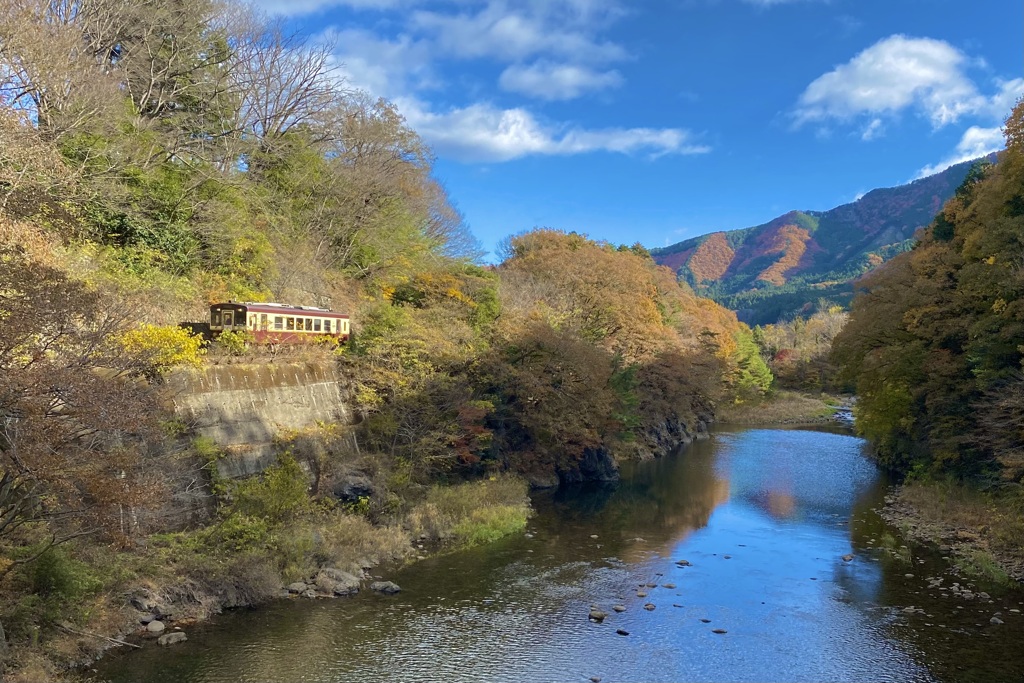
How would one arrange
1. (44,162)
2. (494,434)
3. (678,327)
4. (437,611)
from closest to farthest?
(437,611) → (44,162) → (494,434) → (678,327)

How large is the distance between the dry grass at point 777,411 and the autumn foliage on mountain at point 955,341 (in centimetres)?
2580

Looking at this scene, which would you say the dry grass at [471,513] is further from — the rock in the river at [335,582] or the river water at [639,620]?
the rock in the river at [335,582]

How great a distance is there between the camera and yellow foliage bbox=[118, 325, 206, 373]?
60.4 feet

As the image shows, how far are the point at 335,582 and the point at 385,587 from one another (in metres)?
1.36

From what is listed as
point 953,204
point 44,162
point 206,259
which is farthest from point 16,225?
point 953,204

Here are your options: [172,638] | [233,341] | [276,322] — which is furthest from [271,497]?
[276,322]

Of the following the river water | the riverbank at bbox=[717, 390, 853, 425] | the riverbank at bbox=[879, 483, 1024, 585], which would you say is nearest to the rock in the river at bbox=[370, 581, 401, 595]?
the river water

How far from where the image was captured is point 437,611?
16875mm

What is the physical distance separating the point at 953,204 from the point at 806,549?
19389 mm

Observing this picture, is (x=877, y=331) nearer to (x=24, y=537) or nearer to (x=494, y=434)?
(x=494, y=434)

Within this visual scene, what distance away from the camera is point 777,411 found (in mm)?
66938

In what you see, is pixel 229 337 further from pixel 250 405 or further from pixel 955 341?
pixel 955 341

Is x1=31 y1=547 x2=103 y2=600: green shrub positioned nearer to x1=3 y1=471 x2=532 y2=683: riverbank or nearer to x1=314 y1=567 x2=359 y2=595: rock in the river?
x1=3 y1=471 x2=532 y2=683: riverbank

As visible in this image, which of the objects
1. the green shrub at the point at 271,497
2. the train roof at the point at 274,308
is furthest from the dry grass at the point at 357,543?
the train roof at the point at 274,308
